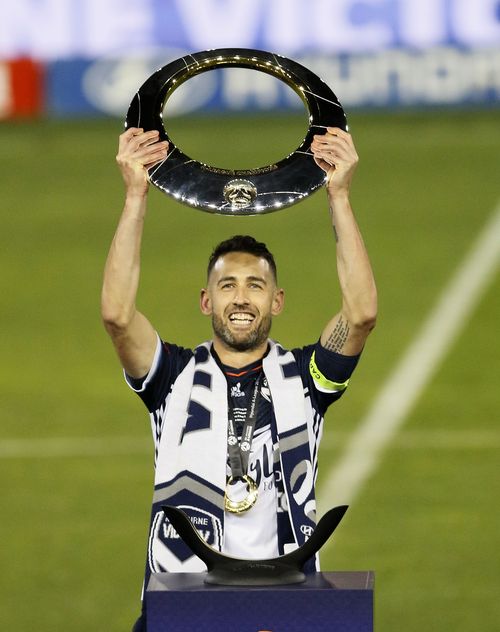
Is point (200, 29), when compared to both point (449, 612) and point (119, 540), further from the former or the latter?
point (449, 612)

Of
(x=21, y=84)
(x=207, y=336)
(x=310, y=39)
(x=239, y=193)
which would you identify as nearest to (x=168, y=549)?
(x=239, y=193)

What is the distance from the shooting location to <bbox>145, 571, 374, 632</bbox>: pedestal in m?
4.38

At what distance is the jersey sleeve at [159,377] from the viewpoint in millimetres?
5664

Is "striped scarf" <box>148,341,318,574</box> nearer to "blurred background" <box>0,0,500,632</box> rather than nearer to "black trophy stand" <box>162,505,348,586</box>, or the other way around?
"black trophy stand" <box>162,505,348,586</box>

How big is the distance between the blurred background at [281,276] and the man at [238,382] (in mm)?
2577

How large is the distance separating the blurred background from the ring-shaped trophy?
10.5 ft

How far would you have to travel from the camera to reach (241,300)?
5578 mm

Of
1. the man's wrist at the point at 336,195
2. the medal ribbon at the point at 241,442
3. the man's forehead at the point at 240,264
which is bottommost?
the medal ribbon at the point at 241,442

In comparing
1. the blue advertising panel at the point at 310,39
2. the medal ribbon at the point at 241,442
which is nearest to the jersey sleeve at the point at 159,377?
the medal ribbon at the point at 241,442

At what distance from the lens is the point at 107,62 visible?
1853 cm

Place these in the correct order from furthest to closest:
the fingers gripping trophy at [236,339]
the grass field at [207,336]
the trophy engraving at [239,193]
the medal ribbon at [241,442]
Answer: the grass field at [207,336] → the medal ribbon at [241,442] → the fingers gripping trophy at [236,339] → the trophy engraving at [239,193]

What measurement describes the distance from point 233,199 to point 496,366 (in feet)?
23.0

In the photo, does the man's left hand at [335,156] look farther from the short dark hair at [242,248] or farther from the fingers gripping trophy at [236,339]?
the short dark hair at [242,248]

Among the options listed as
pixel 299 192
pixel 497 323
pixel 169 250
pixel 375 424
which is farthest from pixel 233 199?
pixel 169 250
